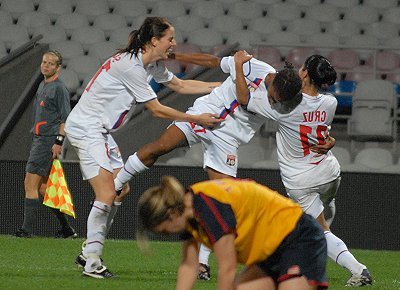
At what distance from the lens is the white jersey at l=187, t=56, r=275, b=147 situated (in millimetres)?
8898

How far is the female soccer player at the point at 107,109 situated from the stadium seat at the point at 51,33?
760 cm

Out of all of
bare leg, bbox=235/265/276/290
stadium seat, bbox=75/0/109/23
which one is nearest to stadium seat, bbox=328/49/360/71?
stadium seat, bbox=75/0/109/23

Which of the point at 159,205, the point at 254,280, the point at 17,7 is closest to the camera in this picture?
the point at 159,205

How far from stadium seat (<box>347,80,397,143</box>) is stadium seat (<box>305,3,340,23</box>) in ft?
6.94

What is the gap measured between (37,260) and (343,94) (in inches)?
223

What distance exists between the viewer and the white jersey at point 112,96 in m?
8.31

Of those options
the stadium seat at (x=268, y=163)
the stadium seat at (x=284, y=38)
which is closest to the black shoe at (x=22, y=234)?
the stadium seat at (x=268, y=163)

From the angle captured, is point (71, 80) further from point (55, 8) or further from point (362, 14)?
point (362, 14)

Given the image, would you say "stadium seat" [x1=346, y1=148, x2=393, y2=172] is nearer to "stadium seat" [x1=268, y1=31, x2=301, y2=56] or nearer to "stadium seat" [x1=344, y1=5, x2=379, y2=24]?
"stadium seat" [x1=268, y1=31, x2=301, y2=56]

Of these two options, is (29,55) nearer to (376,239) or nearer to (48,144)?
(48,144)

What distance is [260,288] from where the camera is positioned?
19.4 feet

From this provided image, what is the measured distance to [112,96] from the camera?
330 inches

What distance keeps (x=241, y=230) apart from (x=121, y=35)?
10.6 m

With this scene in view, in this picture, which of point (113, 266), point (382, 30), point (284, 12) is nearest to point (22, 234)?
point (113, 266)
